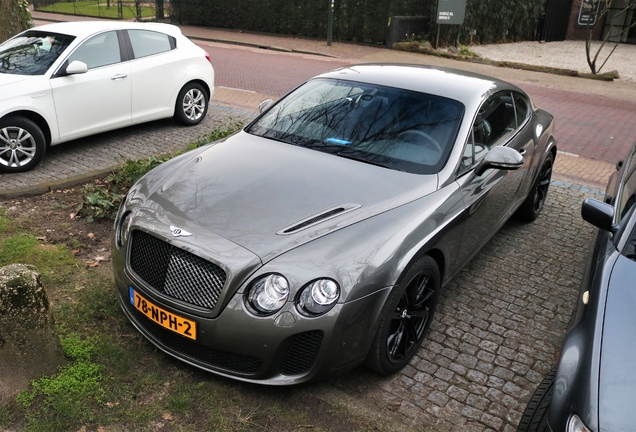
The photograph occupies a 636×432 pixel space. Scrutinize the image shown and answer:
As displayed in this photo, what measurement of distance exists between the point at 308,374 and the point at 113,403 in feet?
3.62

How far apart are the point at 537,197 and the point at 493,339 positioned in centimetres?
258

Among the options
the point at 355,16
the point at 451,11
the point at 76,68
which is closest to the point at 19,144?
the point at 76,68

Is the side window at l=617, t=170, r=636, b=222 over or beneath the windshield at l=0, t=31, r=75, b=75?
A: beneath

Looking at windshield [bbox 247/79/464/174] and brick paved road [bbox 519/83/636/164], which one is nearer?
windshield [bbox 247/79/464/174]

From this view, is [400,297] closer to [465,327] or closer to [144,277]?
[465,327]

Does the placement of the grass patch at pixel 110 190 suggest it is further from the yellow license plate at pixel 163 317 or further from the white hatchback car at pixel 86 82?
the yellow license plate at pixel 163 317

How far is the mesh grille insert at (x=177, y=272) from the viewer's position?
3.14 meters

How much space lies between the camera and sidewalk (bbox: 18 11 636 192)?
832 centimetres

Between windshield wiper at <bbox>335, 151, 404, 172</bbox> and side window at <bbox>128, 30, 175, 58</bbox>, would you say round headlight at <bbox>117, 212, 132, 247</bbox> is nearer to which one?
windshield wiper at <bbox>335, 151, 404, 172</bbox>

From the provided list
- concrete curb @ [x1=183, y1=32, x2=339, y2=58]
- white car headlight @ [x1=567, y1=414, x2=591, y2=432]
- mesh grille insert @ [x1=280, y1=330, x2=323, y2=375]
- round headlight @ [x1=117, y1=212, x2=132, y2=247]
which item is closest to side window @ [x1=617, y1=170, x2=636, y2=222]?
white car headlight @ [x1=567, y1=414, x2=591, y2=432]

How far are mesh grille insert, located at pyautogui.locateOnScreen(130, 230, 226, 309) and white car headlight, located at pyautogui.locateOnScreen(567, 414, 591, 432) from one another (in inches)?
69.9

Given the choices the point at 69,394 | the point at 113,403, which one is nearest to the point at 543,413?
the point at 113,403

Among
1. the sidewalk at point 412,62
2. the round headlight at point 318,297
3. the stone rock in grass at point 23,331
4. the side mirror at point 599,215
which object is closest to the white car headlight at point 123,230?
the stone rock in grass at point 23,331

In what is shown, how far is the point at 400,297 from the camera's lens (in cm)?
338
